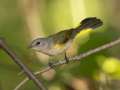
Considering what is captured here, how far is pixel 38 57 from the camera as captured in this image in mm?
1826

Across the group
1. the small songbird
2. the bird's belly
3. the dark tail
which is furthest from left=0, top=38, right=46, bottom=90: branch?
the bird's belly

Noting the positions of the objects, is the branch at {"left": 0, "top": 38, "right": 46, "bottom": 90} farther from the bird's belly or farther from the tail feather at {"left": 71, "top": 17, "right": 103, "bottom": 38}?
the bird's belly

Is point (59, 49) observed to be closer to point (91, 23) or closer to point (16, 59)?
point (91, 23)

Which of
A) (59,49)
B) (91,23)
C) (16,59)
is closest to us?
(16,59)

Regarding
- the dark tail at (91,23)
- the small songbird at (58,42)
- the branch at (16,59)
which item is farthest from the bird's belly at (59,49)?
the branch at (16,59)

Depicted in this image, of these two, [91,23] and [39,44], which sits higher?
[91,23]

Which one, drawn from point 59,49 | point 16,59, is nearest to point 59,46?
point 59,49

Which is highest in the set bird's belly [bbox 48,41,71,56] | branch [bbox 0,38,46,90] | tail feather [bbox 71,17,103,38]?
branch [bbox 0,38,46,90]

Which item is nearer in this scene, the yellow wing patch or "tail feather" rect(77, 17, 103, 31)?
"tail feather" rect(77, 17, 103, 31)

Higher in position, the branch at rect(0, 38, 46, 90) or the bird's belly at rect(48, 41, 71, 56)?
the branch at rect(0, 38, 46, 90)

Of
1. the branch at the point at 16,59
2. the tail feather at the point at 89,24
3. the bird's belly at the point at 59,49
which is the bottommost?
the bird's belly at the point at 59,49

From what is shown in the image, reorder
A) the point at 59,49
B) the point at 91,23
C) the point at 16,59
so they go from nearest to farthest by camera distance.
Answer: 1. the point at 16,59
2. the point at 91,23
3. the point at 59,49

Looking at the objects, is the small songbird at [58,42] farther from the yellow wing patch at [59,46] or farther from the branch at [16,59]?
the branch at [16,59]

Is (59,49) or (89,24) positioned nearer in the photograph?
(89,24)
